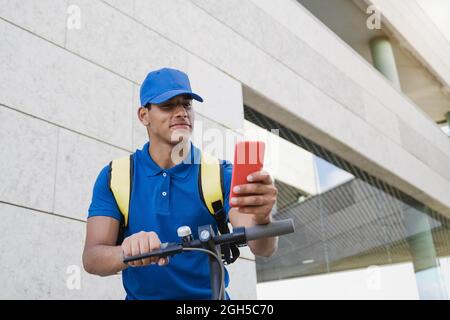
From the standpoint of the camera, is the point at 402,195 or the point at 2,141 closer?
the point at 2,141

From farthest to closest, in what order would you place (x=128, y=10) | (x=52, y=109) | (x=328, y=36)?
(x=328, y=36), (x=128, y=10), (x=52, y=109)

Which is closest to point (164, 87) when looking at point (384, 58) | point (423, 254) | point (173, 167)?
point (173, 167)

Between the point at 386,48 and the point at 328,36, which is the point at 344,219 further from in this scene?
the point at 386,48

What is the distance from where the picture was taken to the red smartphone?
1222 millimetres

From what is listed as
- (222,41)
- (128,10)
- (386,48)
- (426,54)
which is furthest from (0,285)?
(426,54)

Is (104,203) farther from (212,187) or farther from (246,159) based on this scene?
(246,159)

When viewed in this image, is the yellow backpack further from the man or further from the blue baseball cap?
the blue baseball cap

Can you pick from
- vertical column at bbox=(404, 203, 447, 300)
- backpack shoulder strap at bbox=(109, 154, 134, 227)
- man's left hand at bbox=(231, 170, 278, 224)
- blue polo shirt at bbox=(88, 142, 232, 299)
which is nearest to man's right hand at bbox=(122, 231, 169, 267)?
man's left hand at bbox=(231, 170, 278, 224)

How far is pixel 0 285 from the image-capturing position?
2965mm

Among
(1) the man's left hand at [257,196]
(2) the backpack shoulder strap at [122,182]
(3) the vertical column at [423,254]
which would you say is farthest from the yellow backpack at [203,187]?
(3) the vertical column at [423,254]

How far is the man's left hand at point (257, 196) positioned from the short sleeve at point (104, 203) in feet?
2.67

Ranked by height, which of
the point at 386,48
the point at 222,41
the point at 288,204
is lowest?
the point at 288,204

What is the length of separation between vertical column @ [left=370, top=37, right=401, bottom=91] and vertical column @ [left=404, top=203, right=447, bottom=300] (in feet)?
9.24

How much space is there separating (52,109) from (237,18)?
3203mm
